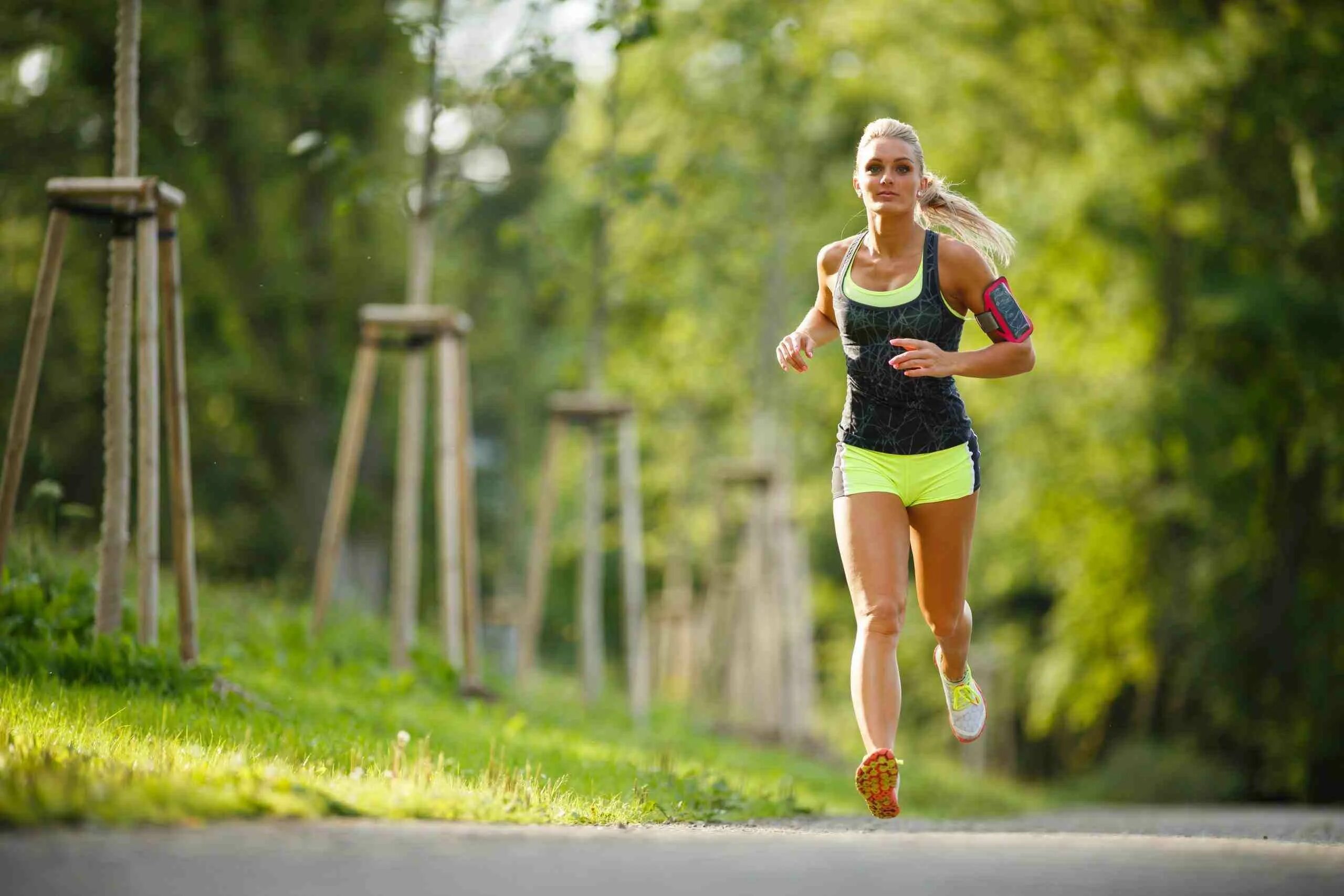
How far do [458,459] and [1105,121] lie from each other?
1348cm

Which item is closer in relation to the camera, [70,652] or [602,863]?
[602,863]

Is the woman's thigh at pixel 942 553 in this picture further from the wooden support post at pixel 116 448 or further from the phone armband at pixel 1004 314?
the wooden support post at pixel 116 448

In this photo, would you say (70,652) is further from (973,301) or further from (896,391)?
(973,301)

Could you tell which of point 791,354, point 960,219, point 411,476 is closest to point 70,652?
point 791,354

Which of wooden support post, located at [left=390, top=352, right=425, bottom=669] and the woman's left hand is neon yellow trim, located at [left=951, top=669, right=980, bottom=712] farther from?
wooden support post, located at [left=390, top=352, right=425, bottom=669]

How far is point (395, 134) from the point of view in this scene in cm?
2050

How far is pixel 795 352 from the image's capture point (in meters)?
5.80

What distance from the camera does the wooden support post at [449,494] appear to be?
34.9ft

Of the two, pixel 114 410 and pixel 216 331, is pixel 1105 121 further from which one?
pixel 114 410

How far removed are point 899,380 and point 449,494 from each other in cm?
557

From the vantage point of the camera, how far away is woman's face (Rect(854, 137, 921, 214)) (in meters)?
5.71

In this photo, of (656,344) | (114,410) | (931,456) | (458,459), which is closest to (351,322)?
(656,344)

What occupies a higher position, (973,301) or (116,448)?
(973,301)

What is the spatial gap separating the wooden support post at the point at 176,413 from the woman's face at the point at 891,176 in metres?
3.64
